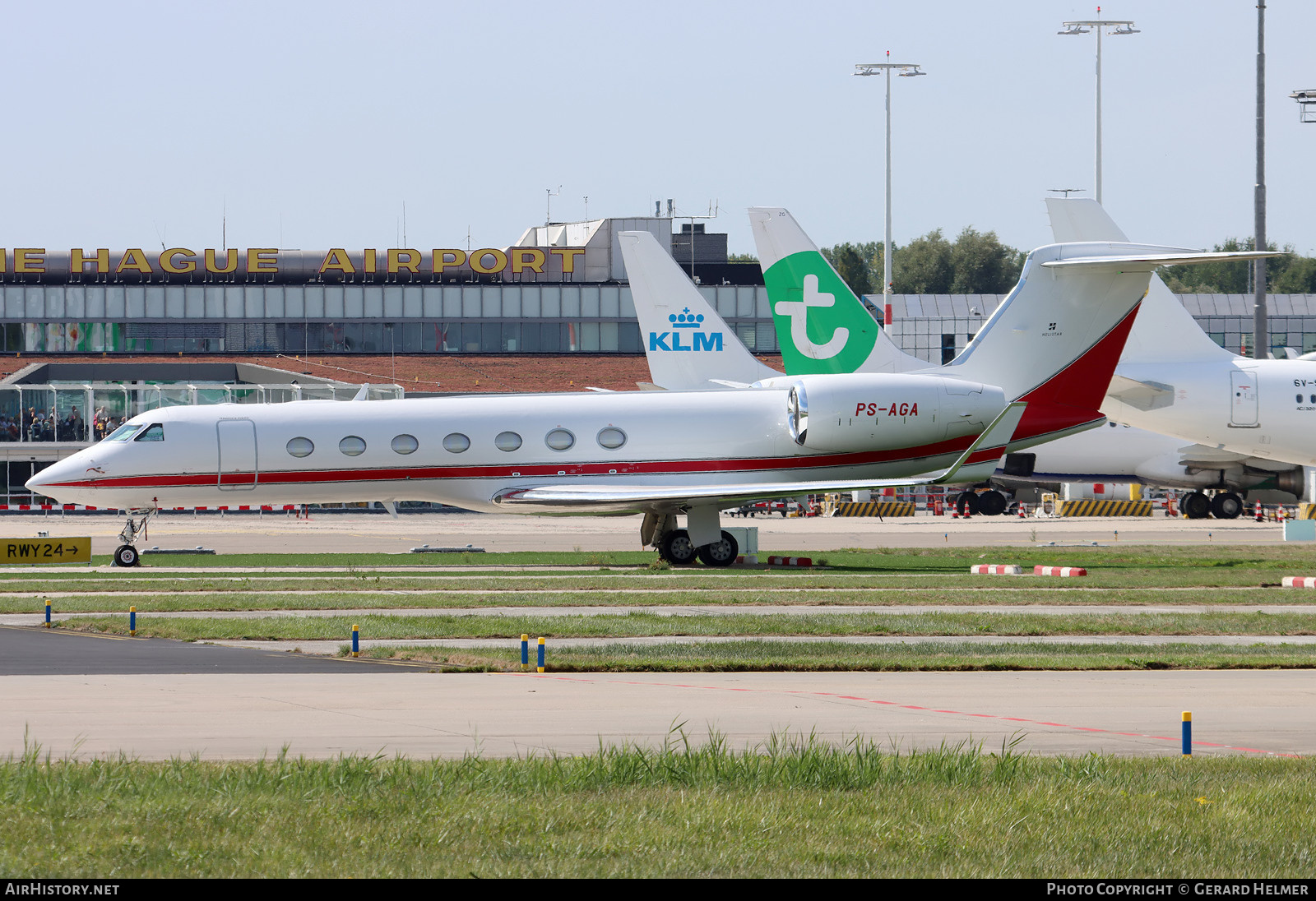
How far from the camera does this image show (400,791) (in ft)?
31.9

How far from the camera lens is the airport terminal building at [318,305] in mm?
89812

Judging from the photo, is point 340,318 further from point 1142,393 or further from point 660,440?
point 660,440

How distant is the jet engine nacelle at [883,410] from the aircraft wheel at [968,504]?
26.4 metres

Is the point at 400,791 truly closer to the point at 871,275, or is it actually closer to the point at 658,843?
the point at 658,843

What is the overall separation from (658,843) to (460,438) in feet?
82.1

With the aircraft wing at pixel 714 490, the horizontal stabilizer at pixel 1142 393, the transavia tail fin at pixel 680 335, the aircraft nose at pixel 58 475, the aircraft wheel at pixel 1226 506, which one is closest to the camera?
the aircraft wing at pixel 714 490

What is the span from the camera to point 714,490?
Result: 32375 millimetres

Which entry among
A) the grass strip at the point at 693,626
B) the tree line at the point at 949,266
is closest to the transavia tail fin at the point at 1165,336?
the grass strip at the point at 693,626

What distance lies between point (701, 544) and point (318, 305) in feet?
202


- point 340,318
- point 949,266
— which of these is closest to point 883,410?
point 340,318

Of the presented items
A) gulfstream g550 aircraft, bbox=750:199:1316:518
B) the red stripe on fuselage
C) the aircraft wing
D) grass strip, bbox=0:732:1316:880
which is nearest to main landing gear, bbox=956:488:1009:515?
gulfstream g550 aircraft, bbox=750:199:1316:518

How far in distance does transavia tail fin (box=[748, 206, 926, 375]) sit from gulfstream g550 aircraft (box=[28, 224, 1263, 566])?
5.61 m

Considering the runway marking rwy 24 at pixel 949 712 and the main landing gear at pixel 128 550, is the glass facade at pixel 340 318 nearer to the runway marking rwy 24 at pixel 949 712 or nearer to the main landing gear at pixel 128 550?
the main landing gear at pixel 128 550

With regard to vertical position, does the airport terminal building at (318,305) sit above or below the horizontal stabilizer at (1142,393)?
above
